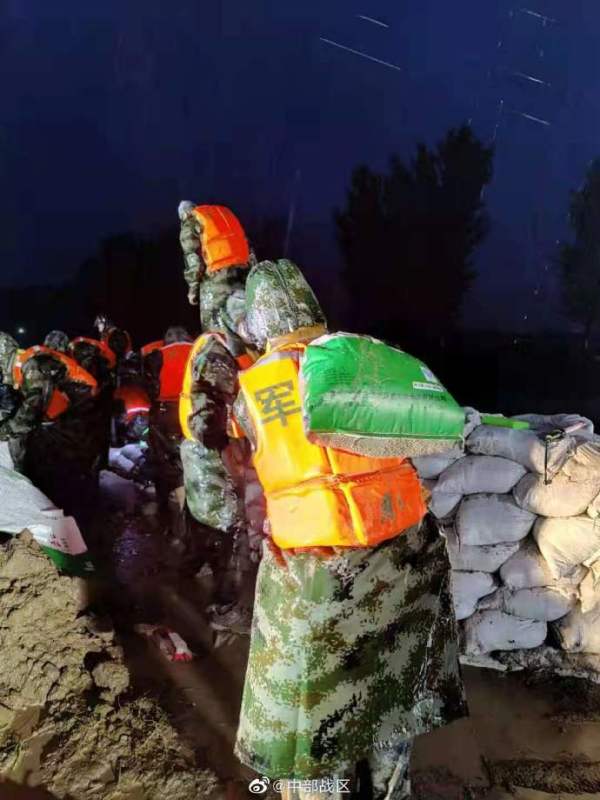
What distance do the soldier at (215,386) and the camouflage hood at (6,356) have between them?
1.94m

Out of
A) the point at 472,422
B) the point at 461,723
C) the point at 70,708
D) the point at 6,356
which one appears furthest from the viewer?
the point at 6,356

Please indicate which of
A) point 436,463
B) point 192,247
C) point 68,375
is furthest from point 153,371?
point 436,463

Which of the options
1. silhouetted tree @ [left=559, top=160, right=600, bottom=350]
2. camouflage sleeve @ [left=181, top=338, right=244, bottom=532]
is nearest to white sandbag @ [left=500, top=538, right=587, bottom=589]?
camouflage sleeve @ [left=181, top=338, right=244, bottom=532]

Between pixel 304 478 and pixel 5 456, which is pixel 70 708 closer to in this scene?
pixel 304 478

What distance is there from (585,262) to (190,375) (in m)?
9.82

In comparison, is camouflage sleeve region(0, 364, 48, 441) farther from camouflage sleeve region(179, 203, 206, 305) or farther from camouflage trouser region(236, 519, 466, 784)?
camouflage trouser region(236, 519, 466, 784)

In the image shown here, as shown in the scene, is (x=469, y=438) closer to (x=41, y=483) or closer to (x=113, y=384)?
(x=41, y=483)

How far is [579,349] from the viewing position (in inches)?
391

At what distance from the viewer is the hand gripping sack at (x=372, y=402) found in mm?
1310

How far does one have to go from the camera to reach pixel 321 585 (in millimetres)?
Answer: 1496

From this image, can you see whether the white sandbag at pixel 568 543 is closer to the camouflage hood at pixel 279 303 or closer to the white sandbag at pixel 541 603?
the white sandbag at pixel 541 603

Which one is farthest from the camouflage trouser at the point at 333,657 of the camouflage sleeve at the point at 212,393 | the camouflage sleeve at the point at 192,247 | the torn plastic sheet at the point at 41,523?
the torn plastic sheet at the point at 41,523

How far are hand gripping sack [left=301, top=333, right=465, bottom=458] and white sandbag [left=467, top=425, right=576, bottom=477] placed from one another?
58.4 inches

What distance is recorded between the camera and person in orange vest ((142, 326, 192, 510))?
4.48 m
